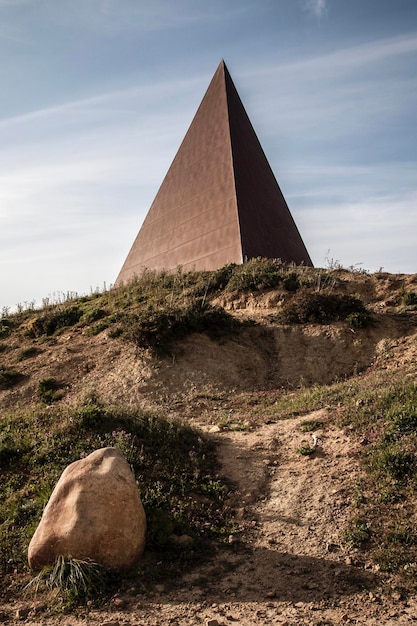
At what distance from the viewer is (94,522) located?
6.21 meters

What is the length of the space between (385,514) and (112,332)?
10.9m

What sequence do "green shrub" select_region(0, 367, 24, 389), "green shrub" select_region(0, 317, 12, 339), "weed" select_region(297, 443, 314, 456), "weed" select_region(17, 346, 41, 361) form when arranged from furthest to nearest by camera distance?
"green shrub" select_region(0, 317, 12, 339) < "weed" select_region(17, 346, 41, 361) < "green shrub" select_region(0, 367, 24, 389) < "weed" select_region(297, 443, 314, 456)

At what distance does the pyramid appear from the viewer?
2089 centimetres

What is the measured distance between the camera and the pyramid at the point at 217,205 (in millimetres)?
20891

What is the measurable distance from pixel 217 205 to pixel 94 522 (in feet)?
55.0

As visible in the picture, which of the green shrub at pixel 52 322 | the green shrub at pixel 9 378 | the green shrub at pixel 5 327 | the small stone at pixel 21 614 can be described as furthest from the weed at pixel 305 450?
the green shrub at pixel 5 327

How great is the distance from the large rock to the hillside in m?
0.35

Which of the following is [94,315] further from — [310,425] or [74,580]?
[74,580]

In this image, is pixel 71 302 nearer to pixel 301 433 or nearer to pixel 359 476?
pixel 301 433

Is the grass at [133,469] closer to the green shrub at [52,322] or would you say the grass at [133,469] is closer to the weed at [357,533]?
the weed at [357,533]

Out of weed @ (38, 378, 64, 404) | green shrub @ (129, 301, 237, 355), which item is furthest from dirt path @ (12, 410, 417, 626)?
green shrub @ (129, 301, 237, 355)

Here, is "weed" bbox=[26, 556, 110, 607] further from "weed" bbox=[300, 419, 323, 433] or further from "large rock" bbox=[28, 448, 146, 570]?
"weed" bbox=[300, 419, 323, 433]

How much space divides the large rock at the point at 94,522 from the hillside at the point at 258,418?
1.15 feet

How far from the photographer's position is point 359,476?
25.5 ft
